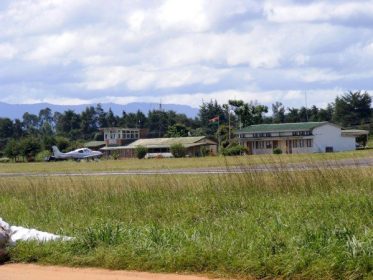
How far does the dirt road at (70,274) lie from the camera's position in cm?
766

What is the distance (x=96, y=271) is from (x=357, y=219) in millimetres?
4141

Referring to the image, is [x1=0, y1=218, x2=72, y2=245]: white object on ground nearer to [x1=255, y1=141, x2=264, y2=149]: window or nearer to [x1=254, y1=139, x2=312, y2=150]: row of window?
[x1=254, y1=139, x2=312, y2=150]: row of window

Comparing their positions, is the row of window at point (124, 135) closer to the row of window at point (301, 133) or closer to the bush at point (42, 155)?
the bush at point (42, 155)

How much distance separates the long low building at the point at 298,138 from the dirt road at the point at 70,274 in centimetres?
7880

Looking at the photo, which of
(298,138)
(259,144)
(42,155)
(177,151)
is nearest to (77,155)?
(42,155)

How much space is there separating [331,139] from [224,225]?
271ft

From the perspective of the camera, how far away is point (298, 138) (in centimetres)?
8981

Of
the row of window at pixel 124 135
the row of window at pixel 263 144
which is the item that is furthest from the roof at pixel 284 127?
the row of window at pixel 124 135

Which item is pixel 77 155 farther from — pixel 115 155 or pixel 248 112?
pixel 248 112

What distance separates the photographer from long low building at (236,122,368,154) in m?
88.1

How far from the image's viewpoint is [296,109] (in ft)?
436

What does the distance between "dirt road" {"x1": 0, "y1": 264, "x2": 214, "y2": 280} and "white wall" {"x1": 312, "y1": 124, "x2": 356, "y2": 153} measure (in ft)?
266

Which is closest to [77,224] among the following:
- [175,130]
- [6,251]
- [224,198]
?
[6,251]

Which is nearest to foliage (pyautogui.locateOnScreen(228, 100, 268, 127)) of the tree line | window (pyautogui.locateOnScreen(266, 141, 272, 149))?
the tree line
